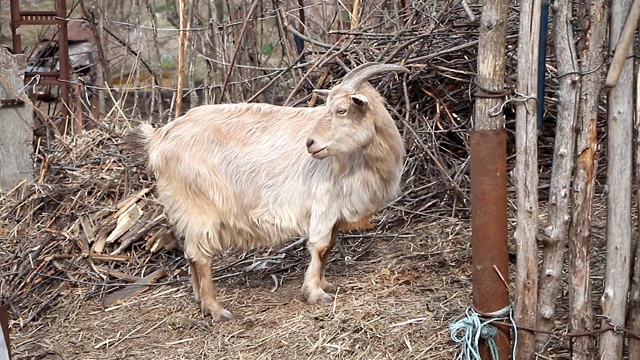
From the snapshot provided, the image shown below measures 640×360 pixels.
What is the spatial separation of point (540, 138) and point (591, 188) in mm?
2674

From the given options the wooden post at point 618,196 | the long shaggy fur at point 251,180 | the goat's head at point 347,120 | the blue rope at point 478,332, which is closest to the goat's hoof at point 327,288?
the long shaggy fur at point 251,180

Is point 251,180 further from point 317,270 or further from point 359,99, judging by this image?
point 359,99

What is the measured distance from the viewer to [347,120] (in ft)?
16.7

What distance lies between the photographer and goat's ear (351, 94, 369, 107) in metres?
4.98

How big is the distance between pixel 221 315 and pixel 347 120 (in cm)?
145

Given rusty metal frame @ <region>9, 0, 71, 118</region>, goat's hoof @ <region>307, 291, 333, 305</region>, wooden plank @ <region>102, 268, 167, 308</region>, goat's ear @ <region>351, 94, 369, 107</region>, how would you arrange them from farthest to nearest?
rusty metal frame @ <region>9, 0, 71, 118</region> < wooden plank @ <region>102, 268, 167, 308</region> < goat's hoof @ <region>307, 291, 333, 305</region> < goat's ear @ <region>351, 94, 369, 107</region>

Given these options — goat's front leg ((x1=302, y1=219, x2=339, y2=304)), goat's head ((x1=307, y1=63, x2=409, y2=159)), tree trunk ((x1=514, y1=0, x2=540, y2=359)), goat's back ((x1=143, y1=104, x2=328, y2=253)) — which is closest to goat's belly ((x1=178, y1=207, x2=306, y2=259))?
goat's back ((x1=143, y1=104, x2=328, y2=253))

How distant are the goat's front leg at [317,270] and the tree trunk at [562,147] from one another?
62.9 inches

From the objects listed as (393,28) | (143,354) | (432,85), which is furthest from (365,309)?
(393,28)

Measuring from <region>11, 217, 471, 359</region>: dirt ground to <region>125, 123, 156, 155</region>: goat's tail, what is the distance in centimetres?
101

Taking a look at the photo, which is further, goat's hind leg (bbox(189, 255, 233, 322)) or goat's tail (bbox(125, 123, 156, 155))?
goat's tail (bbox(125, 123, 156, 155))

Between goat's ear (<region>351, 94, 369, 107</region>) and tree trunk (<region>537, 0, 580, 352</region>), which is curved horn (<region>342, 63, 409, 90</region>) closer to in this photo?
goat's ear (<region>351, 94, 369, 107</region>)

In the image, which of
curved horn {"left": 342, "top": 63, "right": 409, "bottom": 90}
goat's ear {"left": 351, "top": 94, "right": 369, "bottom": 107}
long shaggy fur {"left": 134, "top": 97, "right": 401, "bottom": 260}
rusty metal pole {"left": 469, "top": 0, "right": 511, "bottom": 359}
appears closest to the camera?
rusty metal pole {"left": 469, "top": 0, "right": 511, "bottom": 359}

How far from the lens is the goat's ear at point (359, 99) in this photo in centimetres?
498
